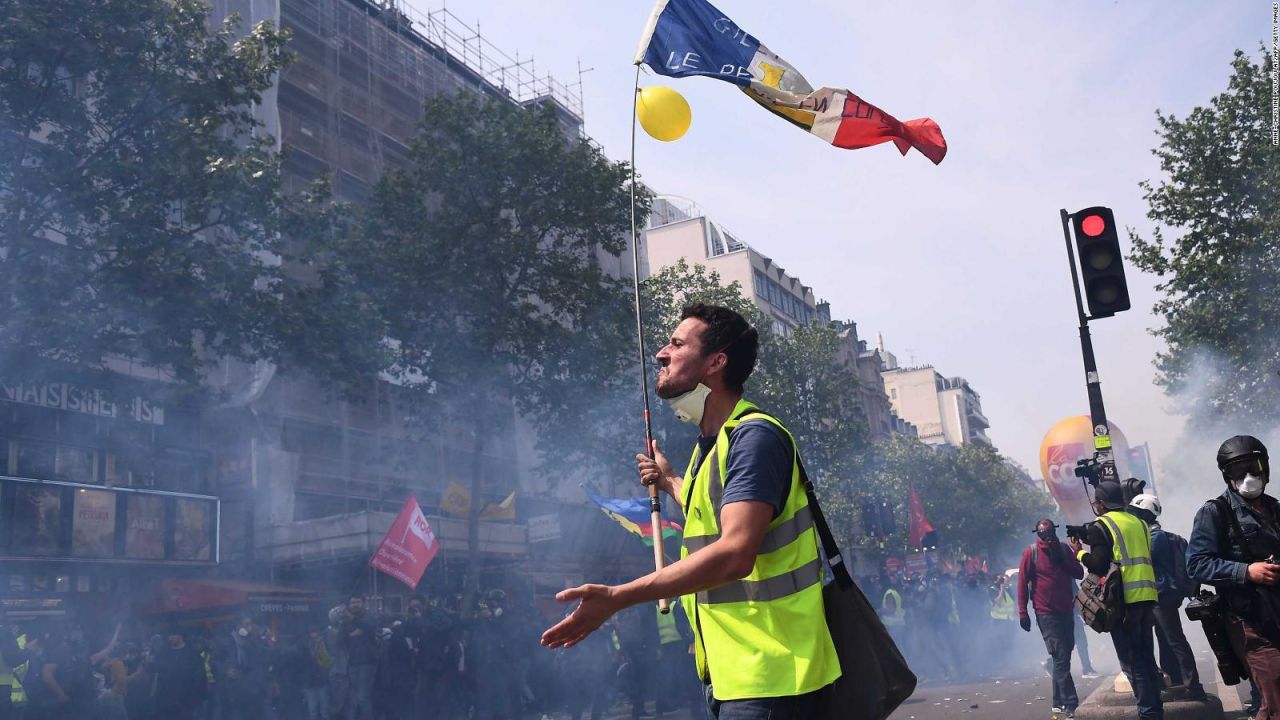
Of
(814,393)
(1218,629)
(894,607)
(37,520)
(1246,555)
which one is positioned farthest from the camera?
(814,393)

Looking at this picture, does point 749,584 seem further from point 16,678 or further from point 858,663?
point 16,678

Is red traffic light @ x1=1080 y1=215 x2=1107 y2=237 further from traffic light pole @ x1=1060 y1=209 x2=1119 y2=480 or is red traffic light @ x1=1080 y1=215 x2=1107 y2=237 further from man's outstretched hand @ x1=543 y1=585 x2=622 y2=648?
man's outstretched hand @ x1=543 y1=585 x2=622 y2=648

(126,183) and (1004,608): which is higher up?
(126,183)

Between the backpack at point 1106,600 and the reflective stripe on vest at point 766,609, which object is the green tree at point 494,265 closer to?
the backpack at point 1106,600

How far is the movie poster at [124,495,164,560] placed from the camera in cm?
2161

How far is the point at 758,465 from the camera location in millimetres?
2891

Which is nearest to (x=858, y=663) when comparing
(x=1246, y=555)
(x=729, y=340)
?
(x=729, y=340)

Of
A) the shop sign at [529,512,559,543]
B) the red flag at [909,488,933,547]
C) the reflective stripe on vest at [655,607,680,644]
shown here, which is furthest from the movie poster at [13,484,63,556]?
the red flag at [909,488,933,547]

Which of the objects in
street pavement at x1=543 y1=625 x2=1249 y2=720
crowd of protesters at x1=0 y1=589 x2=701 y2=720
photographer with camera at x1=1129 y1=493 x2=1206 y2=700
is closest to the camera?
photographer with camera at x1=1129 y1=493 x2=1206 y2=700

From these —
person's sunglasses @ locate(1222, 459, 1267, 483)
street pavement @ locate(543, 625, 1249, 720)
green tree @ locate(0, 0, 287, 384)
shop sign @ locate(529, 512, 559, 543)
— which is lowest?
street pavement @ locate(543, 625, 1249, 720)

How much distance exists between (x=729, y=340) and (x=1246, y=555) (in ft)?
11.0

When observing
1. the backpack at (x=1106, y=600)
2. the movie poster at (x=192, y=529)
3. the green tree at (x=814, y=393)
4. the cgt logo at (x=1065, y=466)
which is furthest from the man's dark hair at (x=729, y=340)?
the green tree at (x=814, y=393)

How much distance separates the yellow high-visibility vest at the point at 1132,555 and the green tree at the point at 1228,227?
20836 millimetres

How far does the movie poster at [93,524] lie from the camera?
67.6 ft
